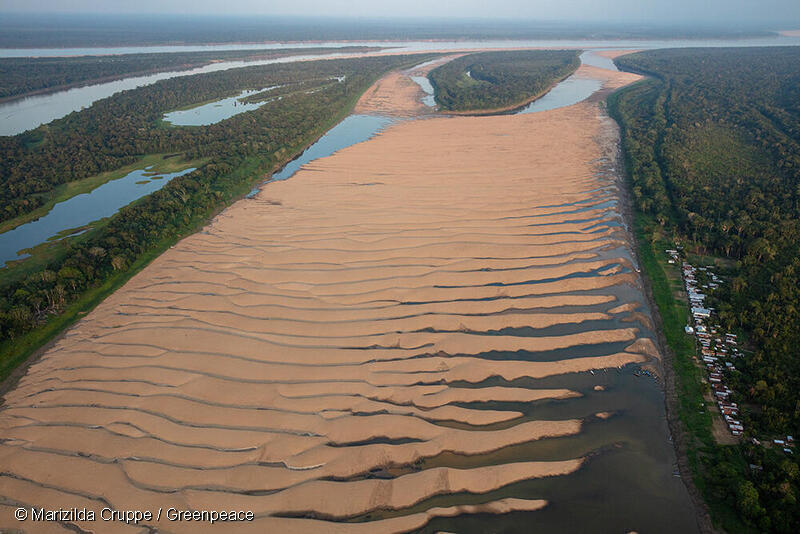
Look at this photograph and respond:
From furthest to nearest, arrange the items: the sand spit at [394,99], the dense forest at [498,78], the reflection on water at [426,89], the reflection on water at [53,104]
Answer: the reflection on water at [426,89] < the dense forest at [498,78] < the sand spit at [394,99] < the reflection on water at [53,104]

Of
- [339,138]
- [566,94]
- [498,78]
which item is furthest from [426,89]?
A: [339,138]

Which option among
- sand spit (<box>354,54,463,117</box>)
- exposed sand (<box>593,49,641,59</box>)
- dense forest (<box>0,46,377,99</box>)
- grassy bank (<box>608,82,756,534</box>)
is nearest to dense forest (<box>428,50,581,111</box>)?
sand spit (<box>354,54,463,117</box>)

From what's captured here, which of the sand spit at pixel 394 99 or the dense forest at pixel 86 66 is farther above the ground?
the dense forest at pixel 86 66

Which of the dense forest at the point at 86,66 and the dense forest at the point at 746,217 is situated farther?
the dense forest at the point at 86,66

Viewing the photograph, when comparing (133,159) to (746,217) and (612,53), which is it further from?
(612,53)

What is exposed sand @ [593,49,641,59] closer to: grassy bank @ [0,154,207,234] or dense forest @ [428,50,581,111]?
dense forest @ [428,50,581,111]

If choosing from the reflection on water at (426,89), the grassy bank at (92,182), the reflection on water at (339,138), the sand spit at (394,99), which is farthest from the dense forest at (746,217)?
the grassy bank at (92,182)

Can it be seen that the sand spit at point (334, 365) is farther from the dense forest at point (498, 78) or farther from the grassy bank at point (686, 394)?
the dense forest at point (498, 78)

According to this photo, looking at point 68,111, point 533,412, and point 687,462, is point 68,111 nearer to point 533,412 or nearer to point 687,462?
point 533,412
